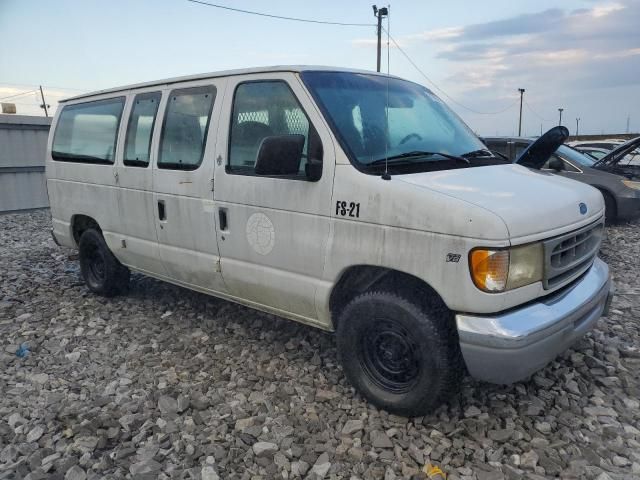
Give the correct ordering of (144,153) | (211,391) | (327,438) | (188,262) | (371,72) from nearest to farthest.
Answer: (327,438), (211,391), (371,72), (188,262), (144,153)

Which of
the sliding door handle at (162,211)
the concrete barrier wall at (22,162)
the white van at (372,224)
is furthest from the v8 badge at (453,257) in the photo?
the concrete barrier wall at (22,162)

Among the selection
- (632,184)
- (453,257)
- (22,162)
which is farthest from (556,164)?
(22,162)

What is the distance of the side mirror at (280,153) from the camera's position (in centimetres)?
293

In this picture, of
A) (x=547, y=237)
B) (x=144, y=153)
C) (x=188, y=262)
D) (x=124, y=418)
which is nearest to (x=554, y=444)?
(x=547, y=237)

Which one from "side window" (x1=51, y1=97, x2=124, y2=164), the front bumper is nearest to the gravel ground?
the front bumper

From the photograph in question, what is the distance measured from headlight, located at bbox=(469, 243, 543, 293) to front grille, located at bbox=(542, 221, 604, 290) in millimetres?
135

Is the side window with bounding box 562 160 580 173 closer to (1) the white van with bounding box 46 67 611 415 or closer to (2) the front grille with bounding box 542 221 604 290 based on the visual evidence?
(1) the white van with bounding box 46 67 611 415

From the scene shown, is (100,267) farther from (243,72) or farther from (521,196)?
(521,196)

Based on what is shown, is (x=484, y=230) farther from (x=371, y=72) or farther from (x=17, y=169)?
(x=17, y=169)

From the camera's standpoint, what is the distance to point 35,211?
12078 mm

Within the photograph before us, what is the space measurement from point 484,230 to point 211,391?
7.11 ft

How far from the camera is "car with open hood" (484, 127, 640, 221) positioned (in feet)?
27.4

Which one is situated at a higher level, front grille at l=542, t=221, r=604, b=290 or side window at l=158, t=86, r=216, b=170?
side window at l=158, t=86, r=216, b=170

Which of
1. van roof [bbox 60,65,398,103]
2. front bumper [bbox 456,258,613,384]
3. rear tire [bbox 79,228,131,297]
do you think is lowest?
rear tire [bbox 79,228,131,297]
